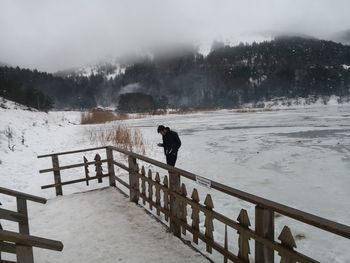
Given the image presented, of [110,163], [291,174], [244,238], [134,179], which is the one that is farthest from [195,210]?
[291,174]

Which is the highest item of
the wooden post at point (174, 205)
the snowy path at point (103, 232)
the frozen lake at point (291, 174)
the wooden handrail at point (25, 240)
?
the wooden handrail at point (25, 240)

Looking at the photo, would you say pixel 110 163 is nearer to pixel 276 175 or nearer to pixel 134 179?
pixel 134 179

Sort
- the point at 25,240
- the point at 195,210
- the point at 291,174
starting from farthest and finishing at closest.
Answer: the point at 291,174 → the point at 195,210 → the point at 25,240

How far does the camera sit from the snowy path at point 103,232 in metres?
5.18

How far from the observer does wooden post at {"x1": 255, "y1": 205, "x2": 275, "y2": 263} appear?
145 inches

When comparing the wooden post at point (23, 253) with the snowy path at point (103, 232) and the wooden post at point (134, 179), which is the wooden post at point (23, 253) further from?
the wooden post at point (134, 179)

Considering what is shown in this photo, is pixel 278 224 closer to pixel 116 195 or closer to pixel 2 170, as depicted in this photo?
pixel 116 195

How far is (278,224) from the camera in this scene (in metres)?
7.45

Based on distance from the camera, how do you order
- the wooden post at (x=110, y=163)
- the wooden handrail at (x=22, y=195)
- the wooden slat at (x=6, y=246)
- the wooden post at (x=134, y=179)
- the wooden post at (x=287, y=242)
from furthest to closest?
the wooden post at (x=110, y=163), the wooden post at (x=134, y=179), the wooden handrail at (x=22, y=195), the wooden post at (x=287, y=242), the wooden slat at (x=6, y=246)

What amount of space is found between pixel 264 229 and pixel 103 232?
128 inches

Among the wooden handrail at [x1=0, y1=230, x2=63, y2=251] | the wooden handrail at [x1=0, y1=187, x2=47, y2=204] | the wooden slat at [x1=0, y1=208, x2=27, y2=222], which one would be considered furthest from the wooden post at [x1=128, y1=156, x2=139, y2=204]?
the wooden handrail at [x1=0, y1=230, x2=63, y2=251]

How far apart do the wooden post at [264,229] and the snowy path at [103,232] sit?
126cm

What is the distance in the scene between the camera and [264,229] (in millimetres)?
3730

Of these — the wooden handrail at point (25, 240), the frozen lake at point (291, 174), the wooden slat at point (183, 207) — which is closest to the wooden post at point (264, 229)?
the wooden slat at point (183, 207)
